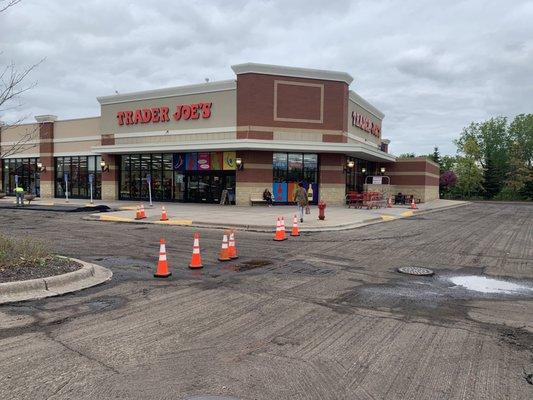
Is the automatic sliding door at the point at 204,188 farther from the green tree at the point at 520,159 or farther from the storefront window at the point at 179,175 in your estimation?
the green tree at the point at 520,159

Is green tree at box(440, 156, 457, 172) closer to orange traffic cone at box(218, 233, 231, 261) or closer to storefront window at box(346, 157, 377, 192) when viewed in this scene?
storefront window at box(346, 157, 377, 192)

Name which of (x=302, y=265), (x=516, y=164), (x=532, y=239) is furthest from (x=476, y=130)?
(x=302, y=265)

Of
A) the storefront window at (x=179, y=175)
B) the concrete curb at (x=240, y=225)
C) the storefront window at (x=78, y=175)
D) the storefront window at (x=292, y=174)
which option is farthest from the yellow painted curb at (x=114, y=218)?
the storefront window at (x=78, y=175)

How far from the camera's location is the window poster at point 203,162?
3206 cm

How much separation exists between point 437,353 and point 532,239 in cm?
1320

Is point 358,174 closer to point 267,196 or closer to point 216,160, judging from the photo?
point 267,196

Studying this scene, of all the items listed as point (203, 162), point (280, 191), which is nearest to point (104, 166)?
point (203, 162)

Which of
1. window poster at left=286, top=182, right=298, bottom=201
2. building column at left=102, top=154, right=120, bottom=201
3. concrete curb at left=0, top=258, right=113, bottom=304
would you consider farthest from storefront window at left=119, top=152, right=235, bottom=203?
concrete curb at left=0, top=258, right=113, bottom=304

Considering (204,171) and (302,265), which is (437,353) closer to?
(302,265)

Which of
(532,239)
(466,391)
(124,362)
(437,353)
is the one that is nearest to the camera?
(466,391)

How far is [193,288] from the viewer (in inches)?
310

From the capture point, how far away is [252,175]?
30.1 m

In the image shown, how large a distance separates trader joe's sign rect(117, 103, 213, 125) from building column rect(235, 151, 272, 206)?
4.54 metres

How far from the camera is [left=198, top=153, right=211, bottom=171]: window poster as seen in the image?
→ 105 ft
